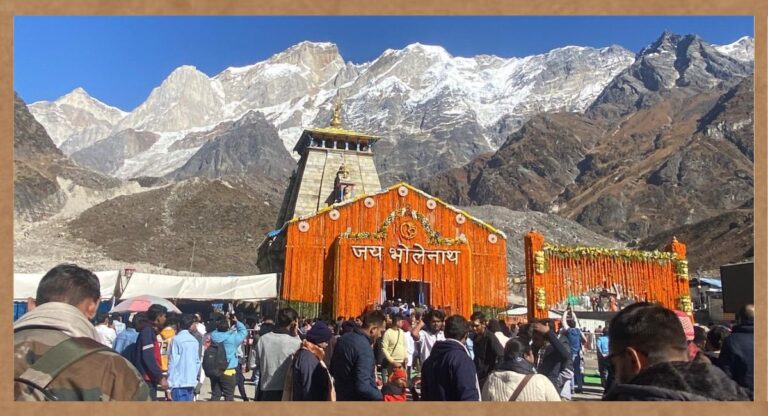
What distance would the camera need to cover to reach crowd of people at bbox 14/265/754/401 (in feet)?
7.93

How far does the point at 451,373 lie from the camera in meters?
4.48

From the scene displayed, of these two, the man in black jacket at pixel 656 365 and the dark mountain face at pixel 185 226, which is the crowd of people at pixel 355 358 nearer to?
the man in black jacket at pixel 656 365

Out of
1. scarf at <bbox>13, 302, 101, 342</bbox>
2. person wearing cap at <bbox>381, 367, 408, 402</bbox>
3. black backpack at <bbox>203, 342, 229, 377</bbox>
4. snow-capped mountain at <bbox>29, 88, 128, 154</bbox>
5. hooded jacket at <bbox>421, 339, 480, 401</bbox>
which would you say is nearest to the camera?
scarf at <bbox>13, 302, 101, 342</bbox>

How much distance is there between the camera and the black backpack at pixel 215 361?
8.24 meters

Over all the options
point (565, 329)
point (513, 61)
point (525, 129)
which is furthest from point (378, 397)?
point (513, 61)

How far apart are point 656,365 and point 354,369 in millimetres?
3165

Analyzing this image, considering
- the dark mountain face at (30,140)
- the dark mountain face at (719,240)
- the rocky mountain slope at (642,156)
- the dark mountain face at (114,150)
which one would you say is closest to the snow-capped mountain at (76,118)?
the dark mountain face at (114,150)

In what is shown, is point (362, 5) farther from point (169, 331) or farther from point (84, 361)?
point (169, 331)

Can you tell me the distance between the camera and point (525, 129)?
368 ft

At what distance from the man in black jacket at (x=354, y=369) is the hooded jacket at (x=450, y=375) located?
50 cm

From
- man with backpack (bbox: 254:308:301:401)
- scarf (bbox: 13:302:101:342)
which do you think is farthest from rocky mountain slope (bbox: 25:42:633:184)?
scarf (bbox: 13:302:101:342)

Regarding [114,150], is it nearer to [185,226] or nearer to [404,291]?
[185,226]

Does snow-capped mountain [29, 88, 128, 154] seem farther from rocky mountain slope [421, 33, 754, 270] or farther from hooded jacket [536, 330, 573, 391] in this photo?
hooded jacket [536, 330, 573, 391]

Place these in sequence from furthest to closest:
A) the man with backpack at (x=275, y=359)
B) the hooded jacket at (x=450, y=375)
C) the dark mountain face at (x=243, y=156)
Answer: the dark mountain face at (x=243, y=156) → the man with backpack at (x=275, y=359) → the hooded jacket at (x=450, y=375)
